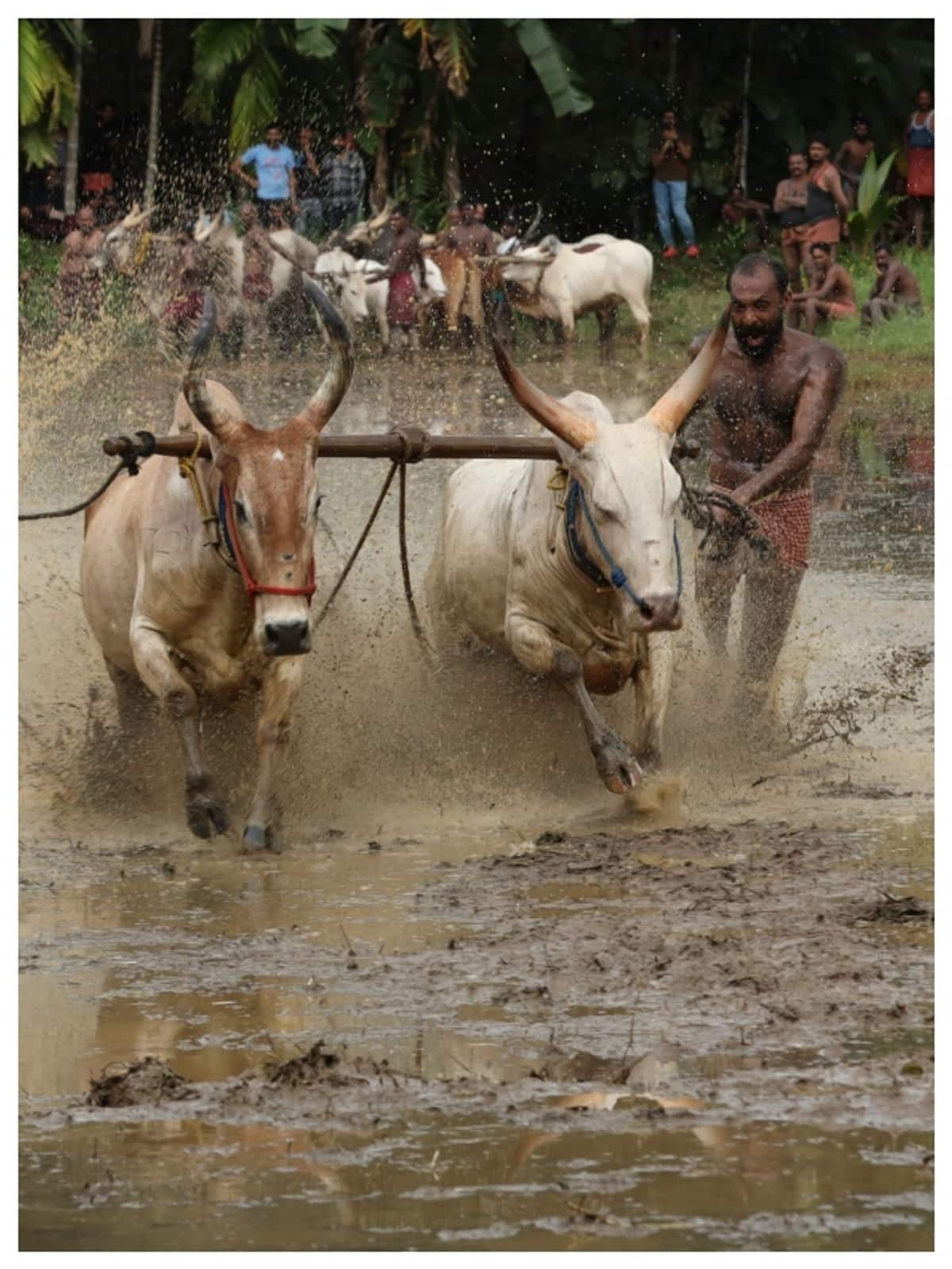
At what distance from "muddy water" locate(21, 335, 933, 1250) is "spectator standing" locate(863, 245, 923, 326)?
28.7ft

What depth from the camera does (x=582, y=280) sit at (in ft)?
68.4

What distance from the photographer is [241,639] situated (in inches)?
300

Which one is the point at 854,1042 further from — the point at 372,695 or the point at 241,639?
the point at 372,695

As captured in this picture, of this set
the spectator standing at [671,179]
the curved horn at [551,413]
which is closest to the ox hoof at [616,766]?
the curved horn at [551,413]

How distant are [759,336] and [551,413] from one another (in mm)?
1318

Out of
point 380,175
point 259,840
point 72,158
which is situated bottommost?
point 259,840

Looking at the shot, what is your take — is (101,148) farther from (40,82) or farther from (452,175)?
(452,175)

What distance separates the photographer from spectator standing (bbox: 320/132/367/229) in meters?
21.7

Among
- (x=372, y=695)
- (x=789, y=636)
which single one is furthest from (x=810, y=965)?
(x=789, y=636)

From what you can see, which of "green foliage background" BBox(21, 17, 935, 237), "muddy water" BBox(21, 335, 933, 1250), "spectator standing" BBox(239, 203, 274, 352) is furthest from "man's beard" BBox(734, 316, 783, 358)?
"green foliage background" BBox(21, 17, 935, 237)

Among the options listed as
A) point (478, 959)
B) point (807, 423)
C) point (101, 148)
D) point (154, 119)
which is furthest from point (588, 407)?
point (101, 148)

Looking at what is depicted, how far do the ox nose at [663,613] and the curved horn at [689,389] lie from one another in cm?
77

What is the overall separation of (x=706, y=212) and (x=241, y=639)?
1713 cm

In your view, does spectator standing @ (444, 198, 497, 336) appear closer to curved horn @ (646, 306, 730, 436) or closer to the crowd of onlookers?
the crowd of onlookers
